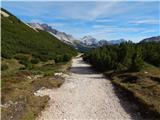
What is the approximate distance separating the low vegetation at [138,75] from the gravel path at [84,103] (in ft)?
5.99

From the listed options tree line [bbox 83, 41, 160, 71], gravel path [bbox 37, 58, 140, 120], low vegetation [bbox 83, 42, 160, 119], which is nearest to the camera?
gravel path [bbox 37, 58, 140, 120]

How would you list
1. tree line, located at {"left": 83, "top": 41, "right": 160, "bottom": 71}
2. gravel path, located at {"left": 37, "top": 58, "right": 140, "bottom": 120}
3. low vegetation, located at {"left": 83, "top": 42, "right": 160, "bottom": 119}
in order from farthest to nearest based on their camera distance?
tree line, located at {"left": 83, "top": 41, "right": 160, "bottom": 71}, low vegetation, located at {"left": 83, "top": 42, "right": 160, "bottom": 119}, gravel path, located at {"left": 37, "top": 58, "right": 140, "bottom": 120}

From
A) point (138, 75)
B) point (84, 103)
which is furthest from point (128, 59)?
point (84, 103)

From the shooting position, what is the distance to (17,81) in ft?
137

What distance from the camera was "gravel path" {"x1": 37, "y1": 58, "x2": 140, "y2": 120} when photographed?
24834 millimetres

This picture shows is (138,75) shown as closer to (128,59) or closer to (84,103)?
(128,59)

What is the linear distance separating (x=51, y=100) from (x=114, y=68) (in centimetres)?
2979

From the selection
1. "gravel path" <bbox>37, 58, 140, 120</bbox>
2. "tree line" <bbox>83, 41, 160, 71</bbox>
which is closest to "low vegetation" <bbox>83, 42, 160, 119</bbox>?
"tree line" <bbox>83, 41, 160, 71</bbox>

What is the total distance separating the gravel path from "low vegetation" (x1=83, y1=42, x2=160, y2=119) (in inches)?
71.9

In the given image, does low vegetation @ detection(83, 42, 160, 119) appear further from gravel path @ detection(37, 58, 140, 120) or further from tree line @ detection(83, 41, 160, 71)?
gravel path @ detection(37, 58, 140, 120)

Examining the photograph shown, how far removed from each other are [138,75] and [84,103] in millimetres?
17369

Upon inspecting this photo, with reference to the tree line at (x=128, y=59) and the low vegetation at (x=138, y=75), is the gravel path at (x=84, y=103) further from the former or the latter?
the tree line at (x=128, y=59)

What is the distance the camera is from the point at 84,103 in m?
29.5

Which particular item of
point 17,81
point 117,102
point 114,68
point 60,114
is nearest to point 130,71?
point 114,68
